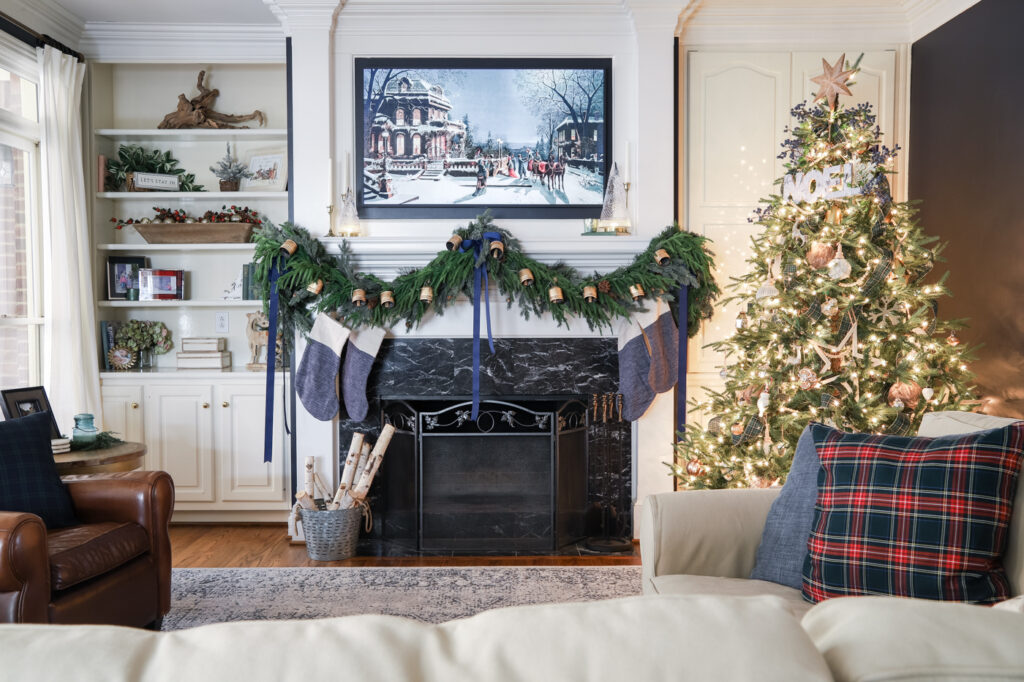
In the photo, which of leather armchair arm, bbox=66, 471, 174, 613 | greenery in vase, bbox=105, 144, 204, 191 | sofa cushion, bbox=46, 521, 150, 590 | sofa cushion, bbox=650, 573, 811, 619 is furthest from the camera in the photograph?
greenery in vase, bbox=105, 144, 204, 191

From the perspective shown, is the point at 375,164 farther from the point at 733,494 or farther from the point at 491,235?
the point at 733,494

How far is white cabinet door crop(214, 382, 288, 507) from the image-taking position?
4.07 meters

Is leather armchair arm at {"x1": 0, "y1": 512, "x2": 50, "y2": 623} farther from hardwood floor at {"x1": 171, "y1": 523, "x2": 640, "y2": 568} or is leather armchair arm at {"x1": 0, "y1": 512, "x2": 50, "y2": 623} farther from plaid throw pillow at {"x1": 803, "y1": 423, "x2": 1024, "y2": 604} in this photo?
plaid throw pillow at {"x1": 803, "y1": 423, "x2": 1024, "y2": 604}

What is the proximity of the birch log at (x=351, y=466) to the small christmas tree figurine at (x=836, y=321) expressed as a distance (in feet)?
5.36

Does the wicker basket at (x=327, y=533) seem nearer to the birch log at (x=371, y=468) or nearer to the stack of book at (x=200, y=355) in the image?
the birch log at (x=371, y=468)

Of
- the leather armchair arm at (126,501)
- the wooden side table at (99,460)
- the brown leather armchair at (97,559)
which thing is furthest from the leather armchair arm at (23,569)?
the wooden side table at (99,460)

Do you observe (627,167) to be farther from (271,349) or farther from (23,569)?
(23,569)

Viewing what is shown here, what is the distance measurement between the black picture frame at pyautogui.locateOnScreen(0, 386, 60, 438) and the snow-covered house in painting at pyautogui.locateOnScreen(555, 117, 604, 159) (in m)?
2.65

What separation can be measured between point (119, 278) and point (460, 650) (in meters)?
4.35

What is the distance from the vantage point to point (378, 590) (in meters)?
3.18

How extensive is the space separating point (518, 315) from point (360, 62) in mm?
1516

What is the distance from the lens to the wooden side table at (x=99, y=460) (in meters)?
3.13

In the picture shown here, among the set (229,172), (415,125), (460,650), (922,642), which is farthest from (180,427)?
(922,642)

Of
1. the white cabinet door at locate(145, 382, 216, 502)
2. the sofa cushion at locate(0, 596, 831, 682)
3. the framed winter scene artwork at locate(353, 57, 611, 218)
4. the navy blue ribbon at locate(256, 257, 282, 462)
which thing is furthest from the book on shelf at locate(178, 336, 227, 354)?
the sofa cushion at locate(0, 596, 831, 682)
